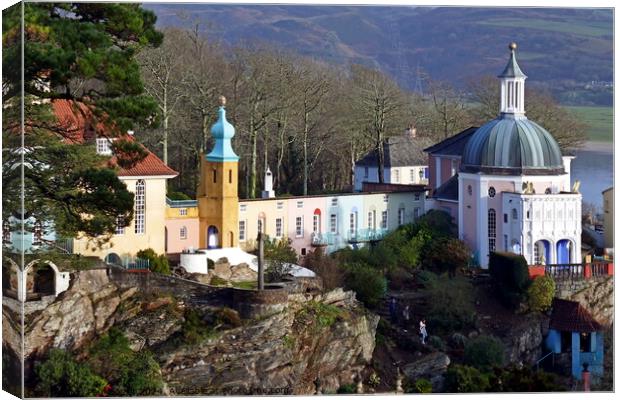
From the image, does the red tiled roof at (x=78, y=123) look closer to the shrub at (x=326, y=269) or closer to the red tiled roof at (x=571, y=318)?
the shrub at (x=326, y=269)

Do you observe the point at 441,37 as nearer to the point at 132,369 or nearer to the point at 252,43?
the point at 252,43

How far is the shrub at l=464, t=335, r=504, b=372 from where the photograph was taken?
44.5 metres

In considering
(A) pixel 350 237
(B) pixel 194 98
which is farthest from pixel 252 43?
(A) pixel 350 237

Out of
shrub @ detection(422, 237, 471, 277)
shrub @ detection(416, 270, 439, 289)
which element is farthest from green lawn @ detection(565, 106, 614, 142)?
shrub @ detection(416, 270, 439, 289)

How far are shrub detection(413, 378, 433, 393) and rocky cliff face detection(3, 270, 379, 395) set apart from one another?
1705mm

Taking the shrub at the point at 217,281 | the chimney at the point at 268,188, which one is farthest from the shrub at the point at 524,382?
the chimney at the point at 268,188

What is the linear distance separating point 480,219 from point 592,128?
450cm

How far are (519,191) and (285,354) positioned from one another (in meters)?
7.77

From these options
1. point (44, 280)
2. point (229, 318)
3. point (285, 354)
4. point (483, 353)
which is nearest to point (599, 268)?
point (483, 353)

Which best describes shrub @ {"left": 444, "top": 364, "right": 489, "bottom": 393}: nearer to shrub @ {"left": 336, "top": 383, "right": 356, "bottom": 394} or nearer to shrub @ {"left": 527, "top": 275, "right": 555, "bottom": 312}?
shrub @ {"left": 336, "top": 383, "right": 356, "bottom": 394}

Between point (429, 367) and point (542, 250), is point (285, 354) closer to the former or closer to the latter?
point (429, 367)

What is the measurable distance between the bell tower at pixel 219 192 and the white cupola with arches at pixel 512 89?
644 cm

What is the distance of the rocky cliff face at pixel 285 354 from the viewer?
42125 mm

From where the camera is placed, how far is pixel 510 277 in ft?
155
